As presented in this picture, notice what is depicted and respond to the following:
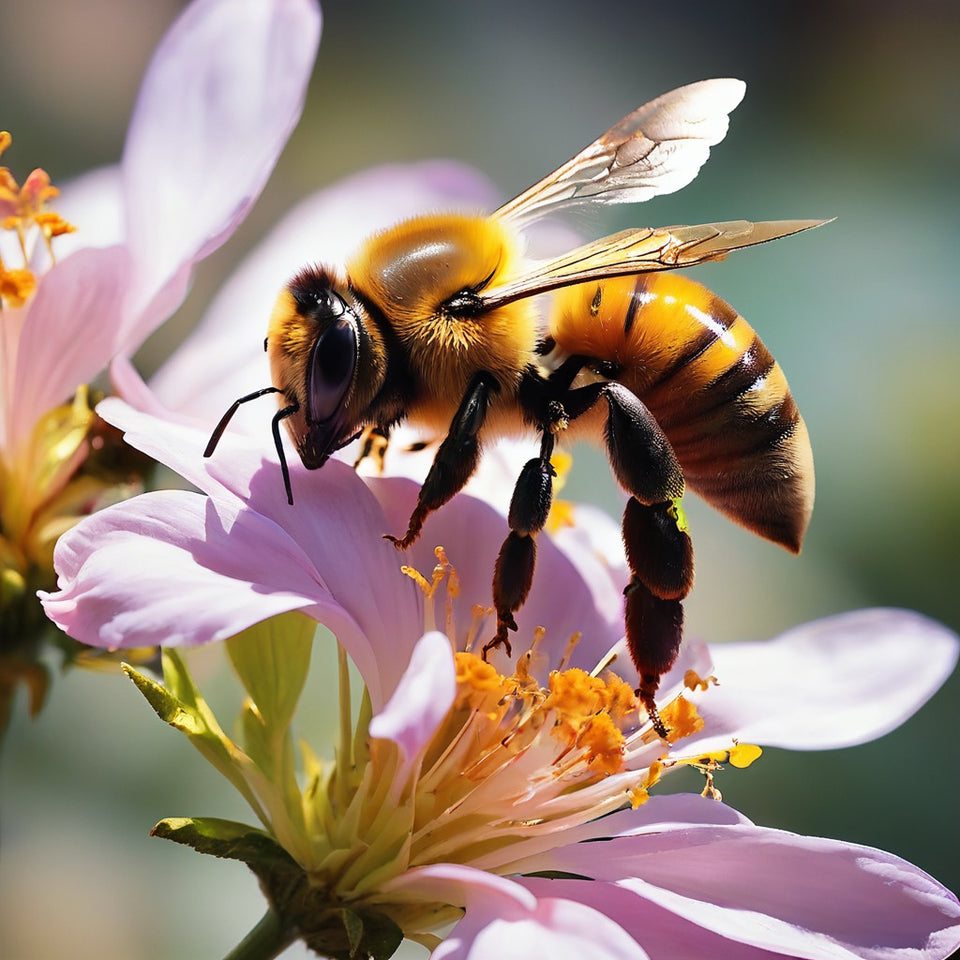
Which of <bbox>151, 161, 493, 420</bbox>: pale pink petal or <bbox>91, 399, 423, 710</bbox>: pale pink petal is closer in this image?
<bbox>91, 399, 423, 710</bbox>: pale pink petal

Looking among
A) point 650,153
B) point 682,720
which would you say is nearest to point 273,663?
point 682,720

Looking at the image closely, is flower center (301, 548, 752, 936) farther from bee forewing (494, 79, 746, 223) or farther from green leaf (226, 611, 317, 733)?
bee forewing (494, 79, 746, 223)

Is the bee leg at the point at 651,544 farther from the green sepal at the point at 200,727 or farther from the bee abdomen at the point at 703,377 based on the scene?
the green sepal at the point at 200,727

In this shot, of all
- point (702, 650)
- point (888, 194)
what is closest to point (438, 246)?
point (702, 650)

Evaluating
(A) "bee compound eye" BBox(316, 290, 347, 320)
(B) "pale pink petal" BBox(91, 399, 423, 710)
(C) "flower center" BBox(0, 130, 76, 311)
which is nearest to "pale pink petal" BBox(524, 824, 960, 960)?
(B) "pale pink petal" BBox(91, 399, 423, 710)

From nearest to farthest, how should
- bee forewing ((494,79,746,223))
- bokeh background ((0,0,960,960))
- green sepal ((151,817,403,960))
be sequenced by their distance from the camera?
green sepal ((151,817,403,960)), bee forewing ((494,79,746,223)), bokeh background ((0,0,960,960))

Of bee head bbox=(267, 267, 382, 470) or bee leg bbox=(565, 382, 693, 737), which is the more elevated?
bee head bbox=(267, 267, 382, 470)

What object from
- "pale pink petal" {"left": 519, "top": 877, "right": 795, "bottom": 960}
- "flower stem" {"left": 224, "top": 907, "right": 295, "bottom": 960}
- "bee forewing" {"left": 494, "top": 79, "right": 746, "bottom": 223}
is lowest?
"flower stem" {"left": 224, "top": 907, "right": 295, "bottom": 960}

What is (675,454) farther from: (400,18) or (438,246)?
(400,18)
